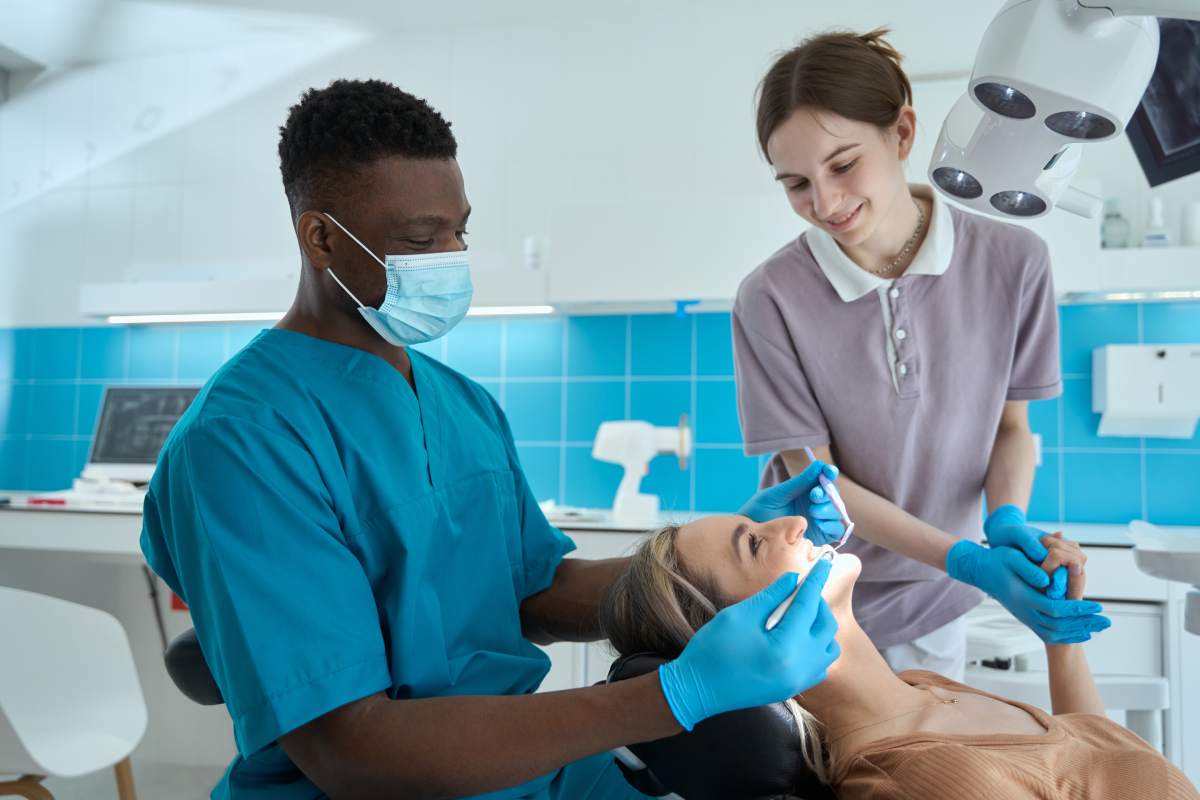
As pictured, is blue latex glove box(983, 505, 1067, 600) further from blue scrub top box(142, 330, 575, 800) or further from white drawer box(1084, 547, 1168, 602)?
white drawer box(1084, 547, 1168, 602)

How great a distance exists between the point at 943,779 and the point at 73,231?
4254 millimetres

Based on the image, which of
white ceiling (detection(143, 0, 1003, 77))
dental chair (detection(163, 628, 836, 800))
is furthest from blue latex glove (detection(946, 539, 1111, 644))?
white ceiling (detection(143, 0, 1003, 77))

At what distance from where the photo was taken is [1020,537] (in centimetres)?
137

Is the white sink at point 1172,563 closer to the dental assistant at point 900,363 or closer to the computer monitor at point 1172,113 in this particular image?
the dental assistant at point 900,363

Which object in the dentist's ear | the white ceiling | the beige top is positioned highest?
the white ceiling

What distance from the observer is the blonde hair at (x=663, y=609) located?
4.10 ft

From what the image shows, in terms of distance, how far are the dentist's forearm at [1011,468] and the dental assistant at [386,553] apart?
0.41 metres

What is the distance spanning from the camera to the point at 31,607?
6.61 feet

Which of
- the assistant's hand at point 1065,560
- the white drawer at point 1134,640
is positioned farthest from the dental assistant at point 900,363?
the white drawer at point 1134,640

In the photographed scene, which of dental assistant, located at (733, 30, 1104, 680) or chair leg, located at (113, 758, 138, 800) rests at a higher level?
dental assistant, located at (733, 30, 1104, 680)

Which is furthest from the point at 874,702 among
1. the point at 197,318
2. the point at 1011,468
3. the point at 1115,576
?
the point at 197,318

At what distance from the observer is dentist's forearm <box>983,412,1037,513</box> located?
1.59 m

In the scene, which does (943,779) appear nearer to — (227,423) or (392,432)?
(392,432)

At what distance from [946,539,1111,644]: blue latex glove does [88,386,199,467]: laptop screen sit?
2.97m
